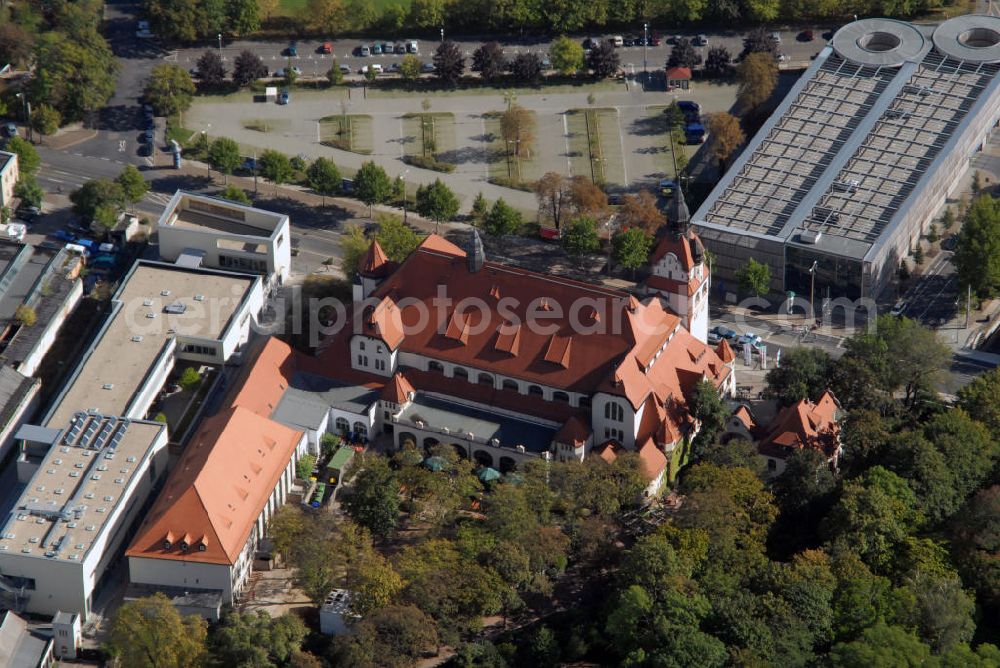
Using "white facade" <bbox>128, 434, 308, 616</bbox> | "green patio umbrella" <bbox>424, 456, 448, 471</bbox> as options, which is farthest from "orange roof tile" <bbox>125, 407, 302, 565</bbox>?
"green patio umbrella" <bbox>424, 456, 448, 471</bbox>

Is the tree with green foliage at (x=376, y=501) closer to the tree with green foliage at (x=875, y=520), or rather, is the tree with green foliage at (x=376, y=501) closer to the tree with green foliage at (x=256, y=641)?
the tree with green foliage at (x=256, y=641)

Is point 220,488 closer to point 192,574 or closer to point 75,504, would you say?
point 192,574

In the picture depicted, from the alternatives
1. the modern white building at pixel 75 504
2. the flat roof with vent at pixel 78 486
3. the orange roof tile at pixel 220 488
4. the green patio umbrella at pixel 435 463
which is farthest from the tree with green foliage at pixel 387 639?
the flat roof with vent at pixel 78 486

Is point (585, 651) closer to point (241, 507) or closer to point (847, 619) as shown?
A: point (847, 619)

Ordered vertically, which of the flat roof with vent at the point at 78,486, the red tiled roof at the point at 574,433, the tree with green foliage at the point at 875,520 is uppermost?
the flat roof with vent at the point at 78,486

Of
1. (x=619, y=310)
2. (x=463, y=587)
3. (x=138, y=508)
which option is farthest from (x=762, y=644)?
(x=138, y=508)

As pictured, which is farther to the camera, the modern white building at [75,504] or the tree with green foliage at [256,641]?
the modern white building at [75,504]
